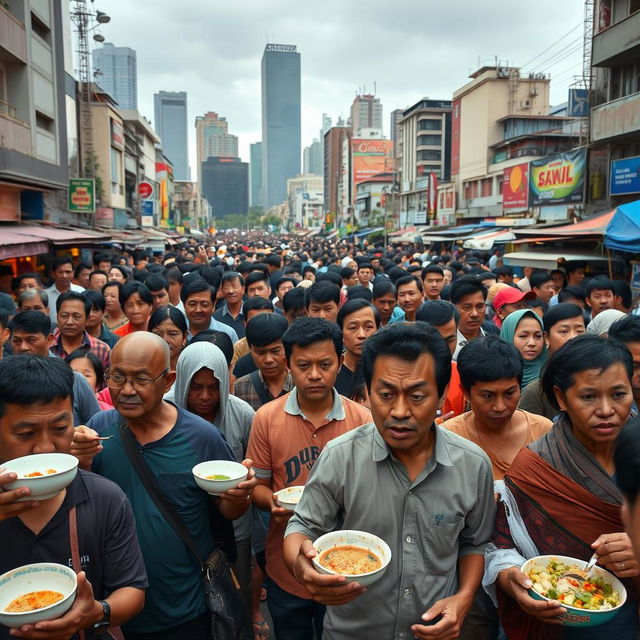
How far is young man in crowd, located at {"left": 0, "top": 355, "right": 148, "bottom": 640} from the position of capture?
223cm

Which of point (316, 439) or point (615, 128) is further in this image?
point (615, 128)

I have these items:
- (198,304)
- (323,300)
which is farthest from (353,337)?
(198,304)

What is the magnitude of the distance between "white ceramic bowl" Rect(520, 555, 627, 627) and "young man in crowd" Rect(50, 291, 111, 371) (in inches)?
175

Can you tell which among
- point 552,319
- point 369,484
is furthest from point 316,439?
point 552,319

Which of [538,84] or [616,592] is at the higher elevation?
[538,84]

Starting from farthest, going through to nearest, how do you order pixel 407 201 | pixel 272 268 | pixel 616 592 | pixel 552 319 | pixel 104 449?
pixel 407 201 → pixel 272 268 → pixel 552 319 → pixel 104 449 → pixel 616 592

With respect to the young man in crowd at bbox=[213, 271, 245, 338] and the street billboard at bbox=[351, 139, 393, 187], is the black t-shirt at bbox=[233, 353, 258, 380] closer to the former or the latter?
the young man in crowd at bbox=[213, 271, 245, 338]

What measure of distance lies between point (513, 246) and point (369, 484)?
1973 cm

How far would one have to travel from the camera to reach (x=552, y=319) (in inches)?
198

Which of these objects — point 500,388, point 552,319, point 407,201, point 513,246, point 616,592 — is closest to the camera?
point 616,592

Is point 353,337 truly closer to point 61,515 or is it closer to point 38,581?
point 61,515

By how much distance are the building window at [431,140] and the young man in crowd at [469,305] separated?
63.3m

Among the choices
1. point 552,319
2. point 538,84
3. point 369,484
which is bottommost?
point 369,484

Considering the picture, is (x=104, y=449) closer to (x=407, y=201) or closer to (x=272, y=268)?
(x=272, y=268)
